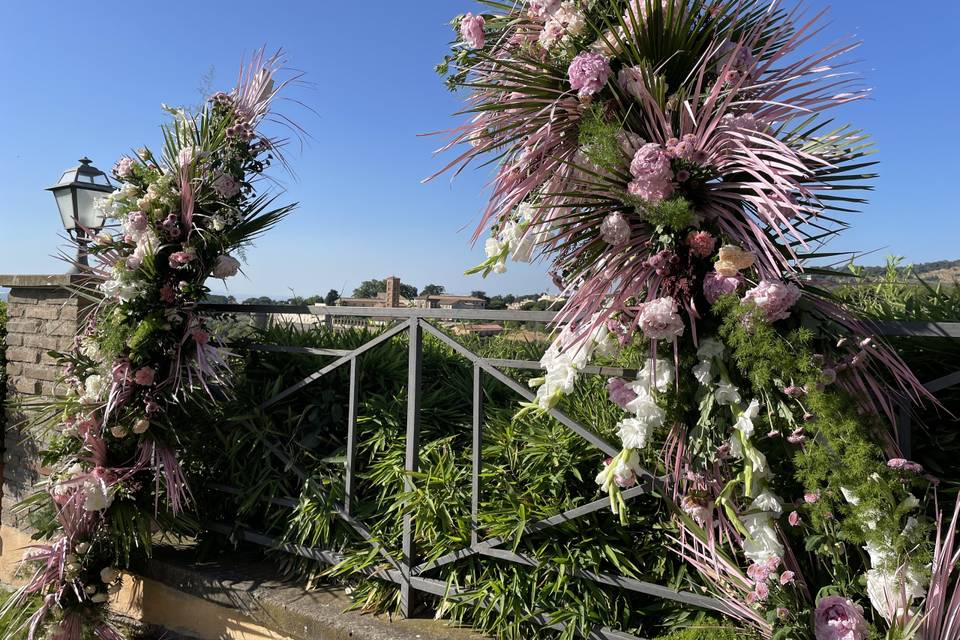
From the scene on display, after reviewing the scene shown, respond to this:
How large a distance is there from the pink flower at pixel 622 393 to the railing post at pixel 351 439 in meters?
1.27

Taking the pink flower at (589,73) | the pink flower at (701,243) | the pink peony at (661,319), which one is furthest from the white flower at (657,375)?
the pink flower at (589,73)

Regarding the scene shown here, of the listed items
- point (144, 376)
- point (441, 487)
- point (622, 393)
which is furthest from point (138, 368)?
point (622, 393)

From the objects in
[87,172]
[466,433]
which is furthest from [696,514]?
[87,172]

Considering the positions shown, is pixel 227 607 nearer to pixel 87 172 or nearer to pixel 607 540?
pixel 607 540

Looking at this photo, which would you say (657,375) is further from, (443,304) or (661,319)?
(443,304)

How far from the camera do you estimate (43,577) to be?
2623 millimetres

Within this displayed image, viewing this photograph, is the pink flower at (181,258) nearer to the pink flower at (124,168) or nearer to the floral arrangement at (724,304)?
the pink flower at (124,168)

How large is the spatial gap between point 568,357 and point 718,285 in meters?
0.48

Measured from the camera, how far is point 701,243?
1.61 m

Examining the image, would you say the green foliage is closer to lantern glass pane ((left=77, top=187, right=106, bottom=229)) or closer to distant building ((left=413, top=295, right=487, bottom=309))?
distant building ((left=413, top=295, right=487, bottom=309))

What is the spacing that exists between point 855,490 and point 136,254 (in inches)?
117

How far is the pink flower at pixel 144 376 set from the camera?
2.71m

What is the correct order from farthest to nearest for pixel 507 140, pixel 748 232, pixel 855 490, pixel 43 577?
1. pixel 43 577
2. pixel 507 140
3. pixel 748 232
4. pixel 855 490

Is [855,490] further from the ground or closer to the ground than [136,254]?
closer to the ground
